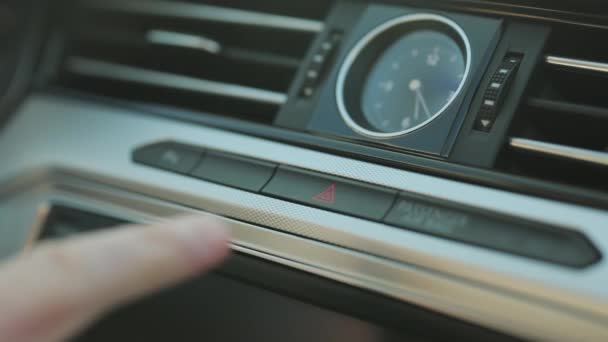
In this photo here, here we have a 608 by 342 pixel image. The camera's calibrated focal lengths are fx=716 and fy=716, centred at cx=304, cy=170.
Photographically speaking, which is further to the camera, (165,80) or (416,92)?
(165,80)

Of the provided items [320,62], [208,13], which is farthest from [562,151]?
[208,13]

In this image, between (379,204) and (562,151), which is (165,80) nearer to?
(379,204)

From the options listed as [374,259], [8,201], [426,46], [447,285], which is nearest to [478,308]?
[447,285]

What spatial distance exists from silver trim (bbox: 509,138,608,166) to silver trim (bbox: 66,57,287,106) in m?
0.40

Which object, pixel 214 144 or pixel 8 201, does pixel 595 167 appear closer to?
pixel 214 144

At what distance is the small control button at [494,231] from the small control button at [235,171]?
227 millimetres

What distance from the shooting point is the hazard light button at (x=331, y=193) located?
985mm

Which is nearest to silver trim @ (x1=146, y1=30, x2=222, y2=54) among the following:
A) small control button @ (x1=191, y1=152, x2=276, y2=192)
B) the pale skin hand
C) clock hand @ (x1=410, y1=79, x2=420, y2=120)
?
small control button @ (x1=191, y1=152, x2=276, y2=192)

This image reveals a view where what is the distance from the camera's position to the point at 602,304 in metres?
0.80

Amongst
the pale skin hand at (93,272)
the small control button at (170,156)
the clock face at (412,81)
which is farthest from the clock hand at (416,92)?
the pale skin hand at (93,272)

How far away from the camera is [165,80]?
1.35 metres

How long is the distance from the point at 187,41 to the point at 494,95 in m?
0.61

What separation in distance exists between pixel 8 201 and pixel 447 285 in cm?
87

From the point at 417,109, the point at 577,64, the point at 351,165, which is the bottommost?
the point at 351,165
